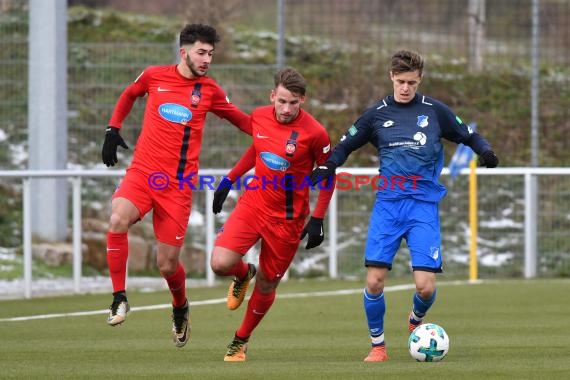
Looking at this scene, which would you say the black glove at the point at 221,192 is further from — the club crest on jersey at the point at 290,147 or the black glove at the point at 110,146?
the black glove at the point at 110,146

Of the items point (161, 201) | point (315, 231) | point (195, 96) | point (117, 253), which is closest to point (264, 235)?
point (315, 231)

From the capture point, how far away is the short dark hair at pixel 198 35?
983cm

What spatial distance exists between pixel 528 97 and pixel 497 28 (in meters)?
1.12

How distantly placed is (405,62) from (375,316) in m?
1.73

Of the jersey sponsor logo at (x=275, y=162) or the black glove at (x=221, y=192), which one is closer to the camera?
the jersey sponsor logo at (x=275, y=162)

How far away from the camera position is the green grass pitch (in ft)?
27.1

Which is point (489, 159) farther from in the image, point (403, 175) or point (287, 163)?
point (287, 163)

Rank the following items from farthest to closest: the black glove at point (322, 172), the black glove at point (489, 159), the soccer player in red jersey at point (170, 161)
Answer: the soccer player in red jersey at point (170, 161), the black glove at point (489, 159), the black glove at point (322, 172)

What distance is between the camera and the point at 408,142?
9.28 m

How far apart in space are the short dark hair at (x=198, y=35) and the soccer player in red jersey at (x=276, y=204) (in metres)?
0.78

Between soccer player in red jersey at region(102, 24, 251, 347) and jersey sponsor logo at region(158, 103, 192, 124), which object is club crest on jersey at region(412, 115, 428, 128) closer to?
soccer player in red jersey at region(102, 24, 251, 347)

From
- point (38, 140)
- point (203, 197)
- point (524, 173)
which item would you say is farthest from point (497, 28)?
point (38, 140)

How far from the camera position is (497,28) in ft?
65.8

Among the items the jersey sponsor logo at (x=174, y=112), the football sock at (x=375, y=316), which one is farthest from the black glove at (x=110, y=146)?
the football sock at (x=375, y=316)
